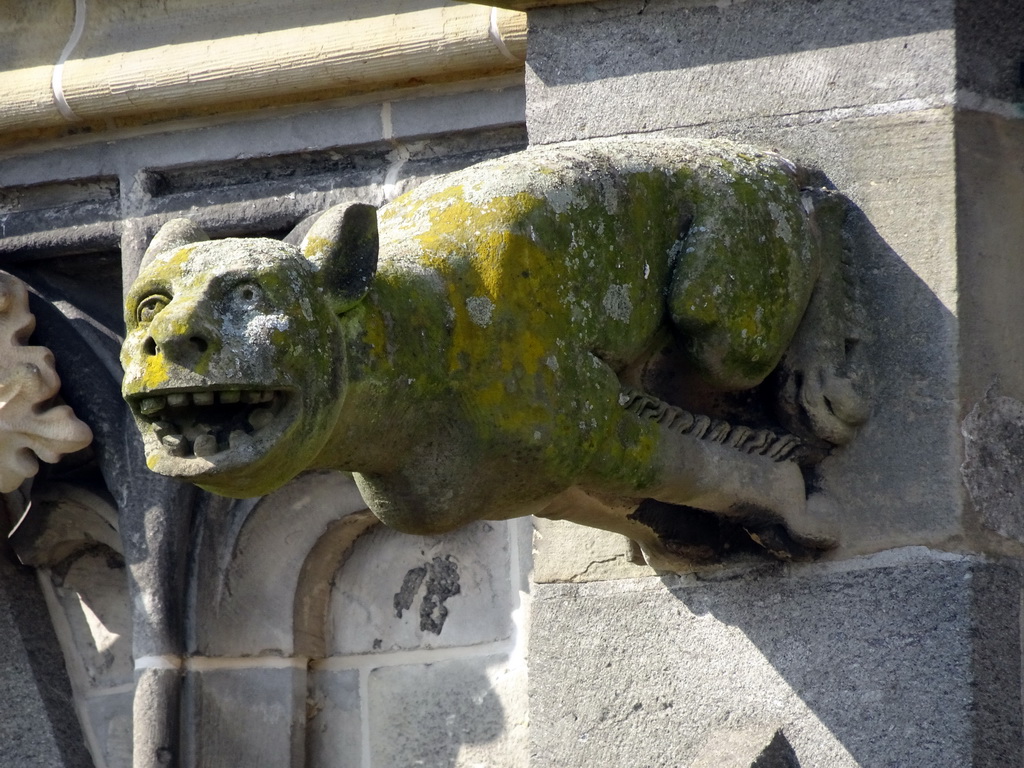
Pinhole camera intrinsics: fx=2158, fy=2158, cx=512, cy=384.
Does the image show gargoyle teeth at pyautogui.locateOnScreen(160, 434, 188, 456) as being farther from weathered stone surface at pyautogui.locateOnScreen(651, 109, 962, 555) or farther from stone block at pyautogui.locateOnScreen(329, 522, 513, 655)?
stone block at pyautogui.locateOnScreen(329, 522, 513, 655)

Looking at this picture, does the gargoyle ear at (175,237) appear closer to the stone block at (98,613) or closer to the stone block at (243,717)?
the stone block at (243,717)

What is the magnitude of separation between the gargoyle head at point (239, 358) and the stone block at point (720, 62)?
2.44 feet

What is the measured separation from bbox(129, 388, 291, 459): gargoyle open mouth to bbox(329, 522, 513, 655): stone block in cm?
114

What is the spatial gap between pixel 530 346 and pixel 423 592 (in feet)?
3.46

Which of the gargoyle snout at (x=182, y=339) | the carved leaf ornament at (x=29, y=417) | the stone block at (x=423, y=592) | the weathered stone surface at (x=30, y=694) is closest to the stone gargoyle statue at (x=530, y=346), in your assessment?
the gargoyle snout at (x=182, y=339)

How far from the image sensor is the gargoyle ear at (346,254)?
2.07m

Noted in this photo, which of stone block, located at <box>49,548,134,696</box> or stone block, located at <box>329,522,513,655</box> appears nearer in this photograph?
stone block, located at <box>329,522,513,655</box>

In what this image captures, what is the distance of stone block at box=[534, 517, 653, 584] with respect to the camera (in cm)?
276

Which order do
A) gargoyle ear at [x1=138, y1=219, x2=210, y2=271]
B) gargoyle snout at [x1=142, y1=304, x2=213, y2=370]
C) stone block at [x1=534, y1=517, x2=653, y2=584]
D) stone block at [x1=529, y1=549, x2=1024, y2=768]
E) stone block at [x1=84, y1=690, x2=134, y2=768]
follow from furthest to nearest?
1. stone block at [x1=84, y1=690, x2=134, y2=768]
2. stone block at [x1=534, y1=517, x2=653, y2=584]
3. stone block at [x1=529, y1=549, x2=1024, y2=768]
4. gargoyle ear at [x1=138, y1=219, x2=210, y2=271]
5. gargoyle snout at [x1=142, y1=304, x2=213, y2=370]

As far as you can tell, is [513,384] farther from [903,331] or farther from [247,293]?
[903,331]

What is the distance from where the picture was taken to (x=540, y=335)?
7.30 ft

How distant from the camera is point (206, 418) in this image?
203cm

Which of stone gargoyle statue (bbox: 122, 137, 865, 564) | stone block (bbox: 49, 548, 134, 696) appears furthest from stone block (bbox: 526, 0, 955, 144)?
stone block (bbox: 49, 548, 134, 696)

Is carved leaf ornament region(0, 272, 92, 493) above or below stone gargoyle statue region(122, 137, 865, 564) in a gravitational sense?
below
